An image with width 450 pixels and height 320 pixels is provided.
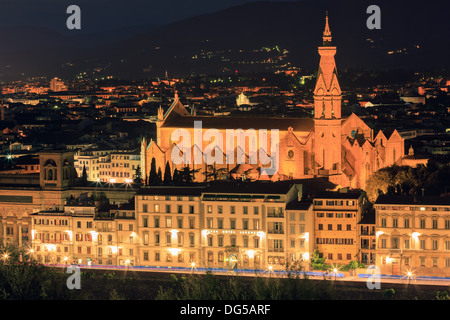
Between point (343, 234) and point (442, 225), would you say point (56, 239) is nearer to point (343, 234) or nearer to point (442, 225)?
point (343, 234)

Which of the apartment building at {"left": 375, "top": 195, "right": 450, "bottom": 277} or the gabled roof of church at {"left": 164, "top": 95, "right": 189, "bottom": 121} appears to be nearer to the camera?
the apartment building at {"left": 375, "top": 195, "right": 450, "bottom": 277}

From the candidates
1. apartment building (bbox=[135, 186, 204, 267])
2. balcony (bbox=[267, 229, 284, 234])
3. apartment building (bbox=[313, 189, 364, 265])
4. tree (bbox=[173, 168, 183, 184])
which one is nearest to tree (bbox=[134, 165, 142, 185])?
tree (bbox=[173, 168, 183, 184])

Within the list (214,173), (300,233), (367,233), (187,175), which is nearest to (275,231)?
(300,233)

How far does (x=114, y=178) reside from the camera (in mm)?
107125

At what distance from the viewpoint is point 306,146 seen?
91375 mm

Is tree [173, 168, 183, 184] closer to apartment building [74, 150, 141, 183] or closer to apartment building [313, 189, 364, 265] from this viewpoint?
apartment building [313, 189, 364, 265]

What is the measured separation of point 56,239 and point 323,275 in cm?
A: 1601

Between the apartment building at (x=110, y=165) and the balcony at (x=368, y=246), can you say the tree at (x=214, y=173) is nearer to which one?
the apartment building at (x=110, y=165)

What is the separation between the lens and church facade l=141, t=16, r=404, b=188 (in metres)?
90.7

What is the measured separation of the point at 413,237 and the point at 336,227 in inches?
173

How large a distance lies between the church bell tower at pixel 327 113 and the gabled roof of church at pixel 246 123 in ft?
4.73
